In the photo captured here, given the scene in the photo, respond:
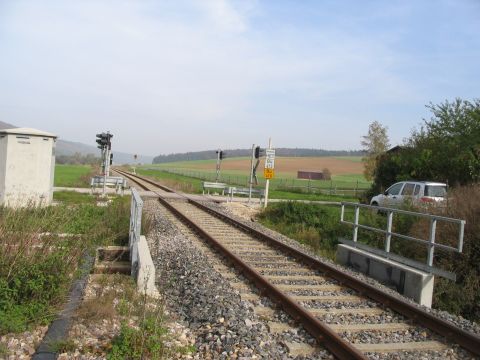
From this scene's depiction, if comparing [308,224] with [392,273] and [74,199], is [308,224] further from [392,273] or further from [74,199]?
[74,199]

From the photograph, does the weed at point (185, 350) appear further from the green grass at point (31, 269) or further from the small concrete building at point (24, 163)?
the small concrete building at point (24, 163)

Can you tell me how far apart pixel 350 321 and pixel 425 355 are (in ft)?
3.93

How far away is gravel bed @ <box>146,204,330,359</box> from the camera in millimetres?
5402

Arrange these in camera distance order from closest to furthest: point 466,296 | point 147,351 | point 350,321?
point 147,351 < point 350,321 < point 466,296

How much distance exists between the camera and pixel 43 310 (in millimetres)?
5828

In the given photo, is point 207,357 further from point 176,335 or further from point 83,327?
point 83,327

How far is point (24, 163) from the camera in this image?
50.8ft

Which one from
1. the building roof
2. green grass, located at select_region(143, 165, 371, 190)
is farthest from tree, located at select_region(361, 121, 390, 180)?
the building roof

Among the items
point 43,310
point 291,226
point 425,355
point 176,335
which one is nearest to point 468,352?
point 425,355

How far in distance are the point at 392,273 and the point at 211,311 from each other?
4228mm

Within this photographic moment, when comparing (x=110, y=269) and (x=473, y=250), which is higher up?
(x=473, y=250)

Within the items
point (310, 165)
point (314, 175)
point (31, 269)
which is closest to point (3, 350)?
point (31, 269)

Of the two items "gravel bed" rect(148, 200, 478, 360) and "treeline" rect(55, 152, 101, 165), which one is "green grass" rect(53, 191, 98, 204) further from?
"treeline" rect(55, 152, 101, 165)

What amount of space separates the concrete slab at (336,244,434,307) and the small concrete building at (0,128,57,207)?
935cm
